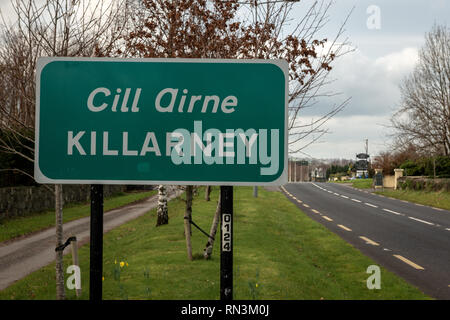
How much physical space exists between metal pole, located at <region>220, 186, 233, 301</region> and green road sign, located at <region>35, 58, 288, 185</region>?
0.38ft

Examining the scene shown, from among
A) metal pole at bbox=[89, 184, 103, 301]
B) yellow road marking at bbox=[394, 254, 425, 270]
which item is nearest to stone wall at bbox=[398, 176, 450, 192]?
yellow road marking at bbox=[394, 254, 425, 270]

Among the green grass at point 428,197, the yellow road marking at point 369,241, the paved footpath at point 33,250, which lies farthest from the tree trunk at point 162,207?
the green grass at point 428,197

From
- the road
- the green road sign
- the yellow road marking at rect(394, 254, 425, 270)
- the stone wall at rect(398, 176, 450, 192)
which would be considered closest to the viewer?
the green road sign

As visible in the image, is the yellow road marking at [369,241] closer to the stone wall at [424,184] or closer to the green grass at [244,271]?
the green grass at [244,271]

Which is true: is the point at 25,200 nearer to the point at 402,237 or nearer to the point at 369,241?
the point at 369,241

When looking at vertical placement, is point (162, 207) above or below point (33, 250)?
above

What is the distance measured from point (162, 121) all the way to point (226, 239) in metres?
0.76

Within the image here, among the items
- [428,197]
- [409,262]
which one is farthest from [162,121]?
[428,197]

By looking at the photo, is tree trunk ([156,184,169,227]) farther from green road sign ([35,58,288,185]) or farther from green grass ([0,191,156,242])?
green road sign ([35,58,288,185])

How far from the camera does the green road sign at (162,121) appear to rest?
8.43ft

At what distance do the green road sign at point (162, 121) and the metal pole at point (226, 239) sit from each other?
0.12m

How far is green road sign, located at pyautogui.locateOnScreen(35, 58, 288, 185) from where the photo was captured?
2568 millimetres

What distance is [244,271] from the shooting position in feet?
28.9
